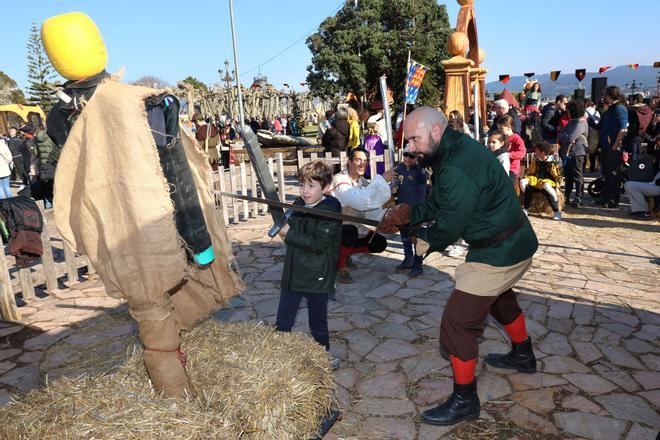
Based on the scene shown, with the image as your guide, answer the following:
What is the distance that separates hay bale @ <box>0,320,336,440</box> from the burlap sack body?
0.45 metres

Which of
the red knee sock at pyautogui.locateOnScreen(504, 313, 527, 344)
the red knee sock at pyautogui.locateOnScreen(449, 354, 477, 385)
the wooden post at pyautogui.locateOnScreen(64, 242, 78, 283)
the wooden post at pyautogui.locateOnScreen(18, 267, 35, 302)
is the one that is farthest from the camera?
the wooden post at pyautogui.locateOnScreen(64, 242, 78, 283)

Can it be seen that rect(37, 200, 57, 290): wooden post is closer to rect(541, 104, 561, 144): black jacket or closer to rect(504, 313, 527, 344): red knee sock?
rect(504, 313, 527, 344): red knee sock

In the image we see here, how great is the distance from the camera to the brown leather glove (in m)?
3.46

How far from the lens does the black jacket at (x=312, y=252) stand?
3.40m

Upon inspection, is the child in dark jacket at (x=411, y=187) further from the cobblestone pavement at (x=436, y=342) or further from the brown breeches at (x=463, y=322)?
the brown breeches at (x=463, y=322)

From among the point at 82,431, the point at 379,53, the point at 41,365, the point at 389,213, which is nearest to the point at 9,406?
the point at 82,431

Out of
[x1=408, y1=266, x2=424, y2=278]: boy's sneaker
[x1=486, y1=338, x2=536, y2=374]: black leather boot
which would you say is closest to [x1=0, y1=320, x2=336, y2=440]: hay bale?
[x1=486, y1=338, x2=536, y2=374]: black leather boot

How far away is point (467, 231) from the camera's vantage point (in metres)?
3.06

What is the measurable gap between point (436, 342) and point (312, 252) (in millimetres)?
1701

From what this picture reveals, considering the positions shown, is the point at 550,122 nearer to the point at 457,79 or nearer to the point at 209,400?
the point at 457,79

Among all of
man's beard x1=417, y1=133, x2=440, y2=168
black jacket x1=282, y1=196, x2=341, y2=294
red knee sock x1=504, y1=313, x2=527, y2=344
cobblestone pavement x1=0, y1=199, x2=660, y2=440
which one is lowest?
cobblestone pavement x1=0, y1=199, x2=660, y2=440

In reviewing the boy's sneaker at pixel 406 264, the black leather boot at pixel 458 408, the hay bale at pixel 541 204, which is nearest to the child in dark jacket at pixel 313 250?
the black leather boot at pixel 458 408

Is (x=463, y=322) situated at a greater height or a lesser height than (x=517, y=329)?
greater

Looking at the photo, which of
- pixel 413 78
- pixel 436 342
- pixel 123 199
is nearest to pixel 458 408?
pixel 436 342
